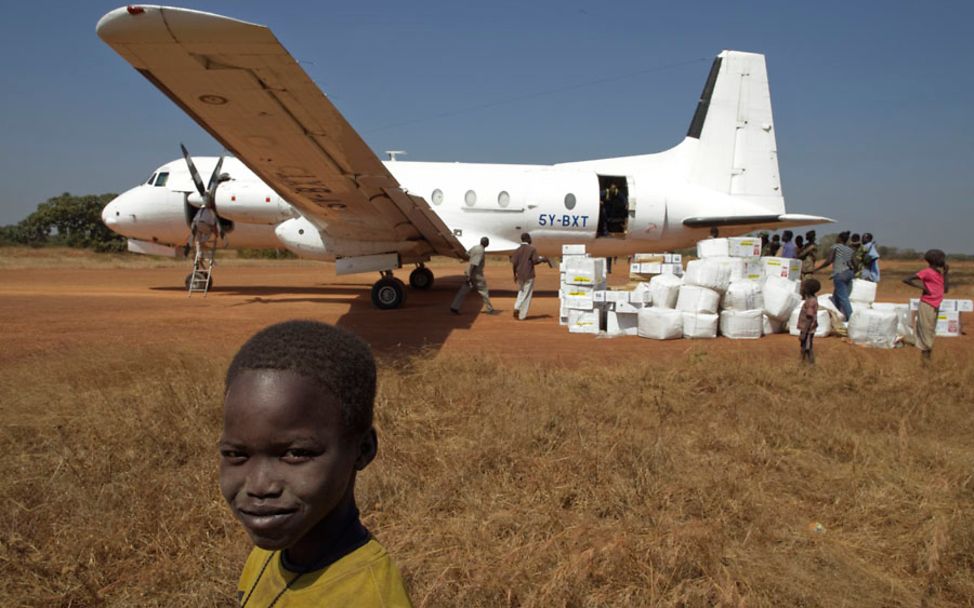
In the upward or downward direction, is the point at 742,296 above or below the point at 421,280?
above

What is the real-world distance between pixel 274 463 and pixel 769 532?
304 centimetres

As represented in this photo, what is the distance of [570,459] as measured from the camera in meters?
4.18

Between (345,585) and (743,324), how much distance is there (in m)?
9.78

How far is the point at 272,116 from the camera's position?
7.57m

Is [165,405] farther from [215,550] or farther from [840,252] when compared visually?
[840,252]

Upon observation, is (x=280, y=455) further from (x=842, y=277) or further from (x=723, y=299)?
(x=842, y=277)

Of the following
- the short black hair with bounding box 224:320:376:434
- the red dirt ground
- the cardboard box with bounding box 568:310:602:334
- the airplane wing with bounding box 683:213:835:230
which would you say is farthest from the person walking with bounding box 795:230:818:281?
the short black hair with bounding box 224:320:376:434

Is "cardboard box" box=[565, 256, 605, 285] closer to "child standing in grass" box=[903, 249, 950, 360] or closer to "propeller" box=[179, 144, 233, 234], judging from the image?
"child standing in grass" box=[903, 249, 950, 360]

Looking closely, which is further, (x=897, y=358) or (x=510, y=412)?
(x=897, y=358)

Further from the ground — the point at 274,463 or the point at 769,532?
the point at 274,463

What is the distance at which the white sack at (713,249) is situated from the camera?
10.4 metres

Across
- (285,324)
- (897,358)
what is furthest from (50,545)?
(897,358)

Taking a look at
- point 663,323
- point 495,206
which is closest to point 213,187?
point 495,206

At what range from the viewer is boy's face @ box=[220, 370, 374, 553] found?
1182 millimetres
